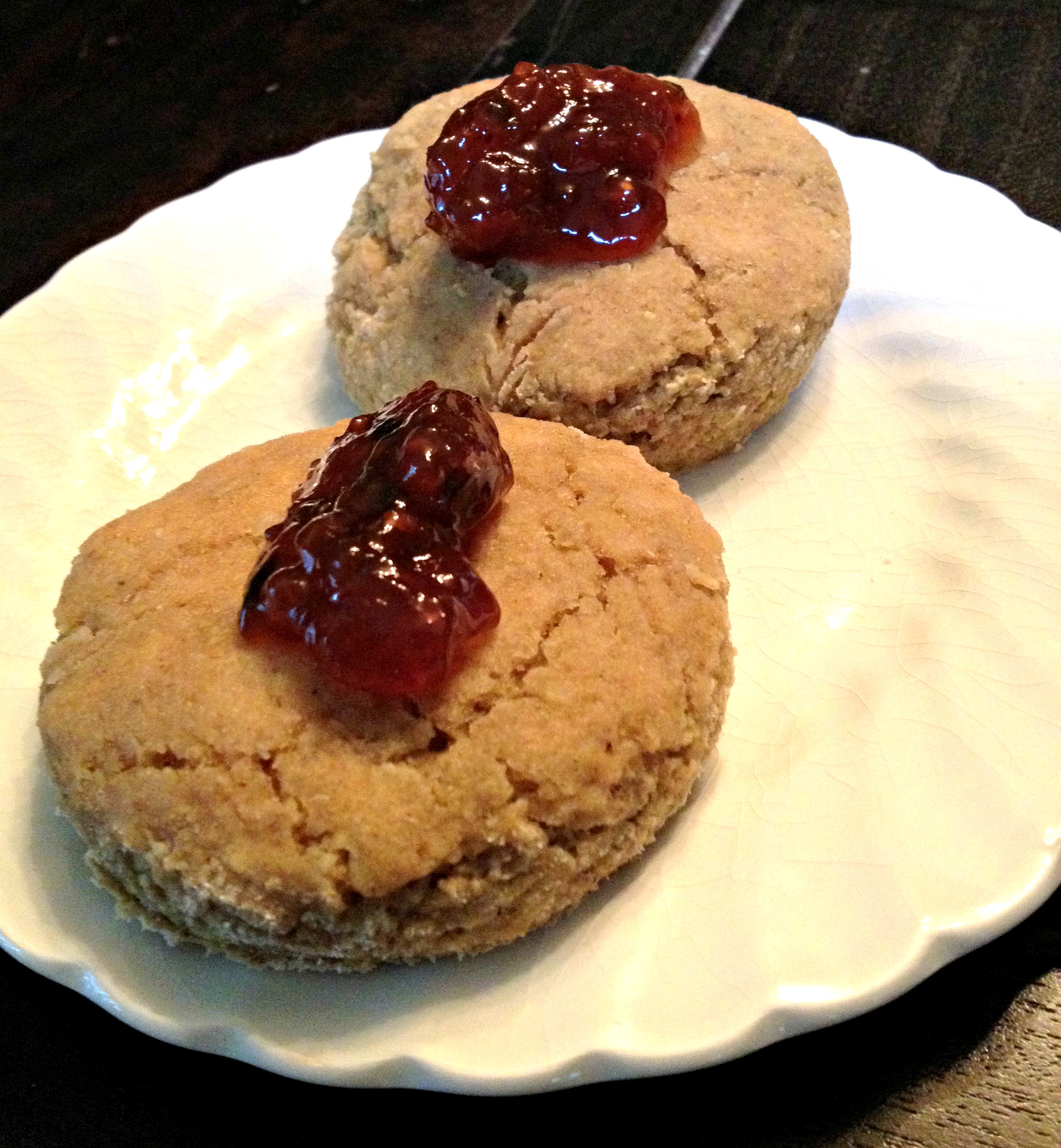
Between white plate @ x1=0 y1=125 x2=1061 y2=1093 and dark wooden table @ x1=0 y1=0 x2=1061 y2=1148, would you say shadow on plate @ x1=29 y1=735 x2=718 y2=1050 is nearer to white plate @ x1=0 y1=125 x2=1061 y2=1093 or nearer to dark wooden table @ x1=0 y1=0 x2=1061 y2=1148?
white plate @ x1=0 y1=125 x2=1061 y2=1093

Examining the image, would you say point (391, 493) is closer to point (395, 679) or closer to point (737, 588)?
point (395, 679)

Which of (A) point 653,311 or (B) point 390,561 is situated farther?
(A) point 653,311

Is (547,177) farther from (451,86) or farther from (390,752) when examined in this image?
(451,86)

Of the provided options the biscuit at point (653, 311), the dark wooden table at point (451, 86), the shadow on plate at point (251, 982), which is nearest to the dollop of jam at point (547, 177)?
the biscuit at point (653, 311)

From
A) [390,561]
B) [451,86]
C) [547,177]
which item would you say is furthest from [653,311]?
[451,86]

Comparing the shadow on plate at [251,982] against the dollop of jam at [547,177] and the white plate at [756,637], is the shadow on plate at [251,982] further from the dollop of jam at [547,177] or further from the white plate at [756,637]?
the dollop of jam at [547,177]

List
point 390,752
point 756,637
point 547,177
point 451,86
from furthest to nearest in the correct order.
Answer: point 451,86 → point 547,177 → point 756,637 → point 390,752

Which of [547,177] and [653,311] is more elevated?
[547,177]
